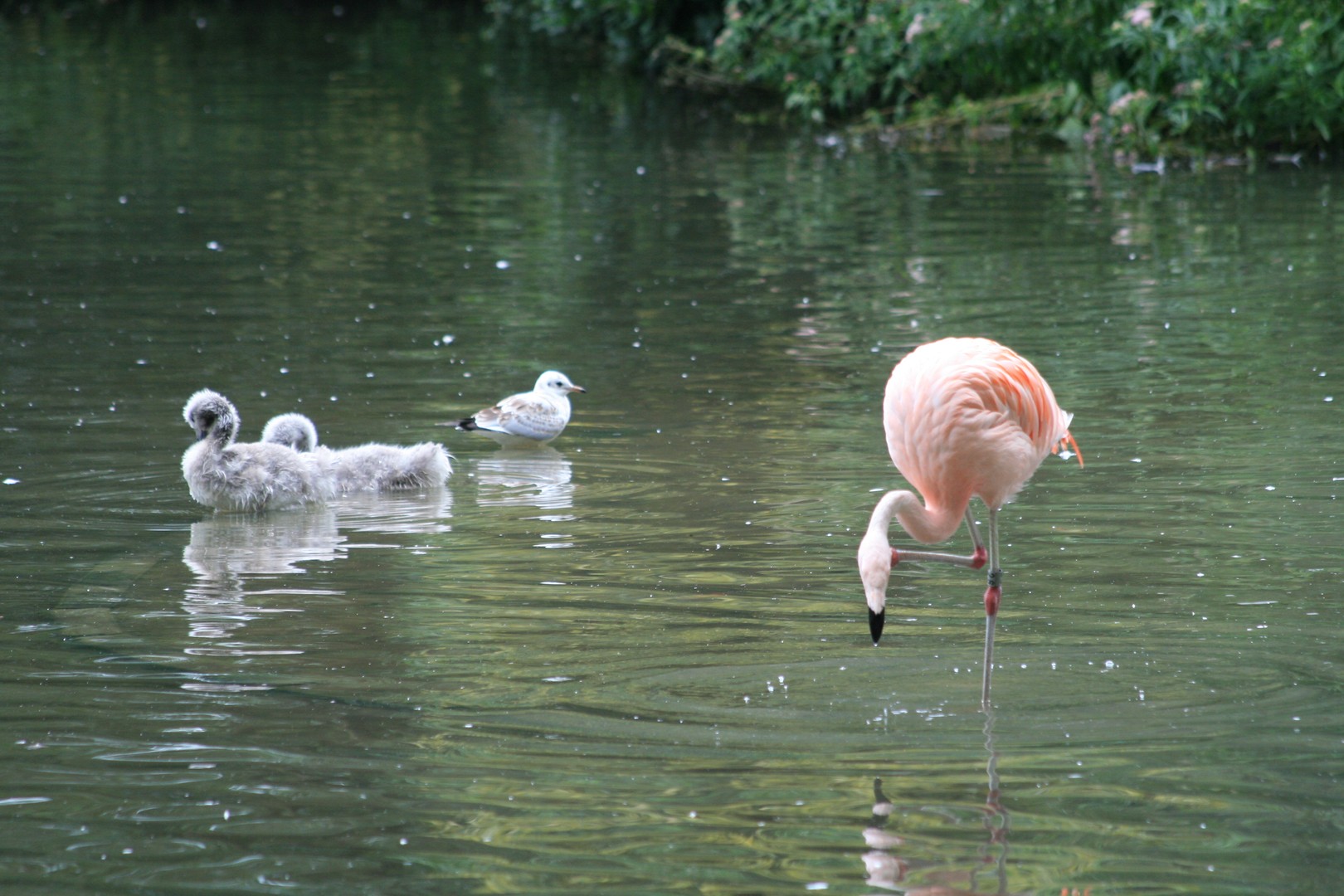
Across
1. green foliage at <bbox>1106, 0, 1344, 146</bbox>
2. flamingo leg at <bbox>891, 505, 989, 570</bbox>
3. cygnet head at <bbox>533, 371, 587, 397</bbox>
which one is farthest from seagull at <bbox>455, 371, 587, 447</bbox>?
green foliage at <bbox>1106, 0, 1344, 146</bbox>

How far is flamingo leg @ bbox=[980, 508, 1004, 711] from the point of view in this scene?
5199 mm

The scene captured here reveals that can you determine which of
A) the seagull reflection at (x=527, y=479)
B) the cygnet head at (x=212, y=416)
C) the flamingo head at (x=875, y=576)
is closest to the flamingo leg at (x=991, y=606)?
the flamingo head at (x=875, y=576)

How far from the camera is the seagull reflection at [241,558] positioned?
6.22 meters

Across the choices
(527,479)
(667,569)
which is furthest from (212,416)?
(667,569)

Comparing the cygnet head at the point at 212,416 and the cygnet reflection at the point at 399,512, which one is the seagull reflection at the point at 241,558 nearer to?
the cygnet reflection at the point at 399,512

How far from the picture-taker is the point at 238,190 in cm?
1758

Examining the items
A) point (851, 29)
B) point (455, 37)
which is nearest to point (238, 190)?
point (851, 29)

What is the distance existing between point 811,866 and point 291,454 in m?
4.41

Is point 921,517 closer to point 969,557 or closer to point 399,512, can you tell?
point 969,557

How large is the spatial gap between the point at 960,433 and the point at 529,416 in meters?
3.76

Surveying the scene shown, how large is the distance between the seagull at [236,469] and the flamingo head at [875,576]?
3738 millimetres

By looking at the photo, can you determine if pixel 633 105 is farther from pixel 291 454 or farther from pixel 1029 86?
pixel 291 454

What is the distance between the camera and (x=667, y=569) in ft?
22.0

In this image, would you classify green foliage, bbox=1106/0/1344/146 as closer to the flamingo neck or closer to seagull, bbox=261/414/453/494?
seagull, bbox=261/414/453/494
